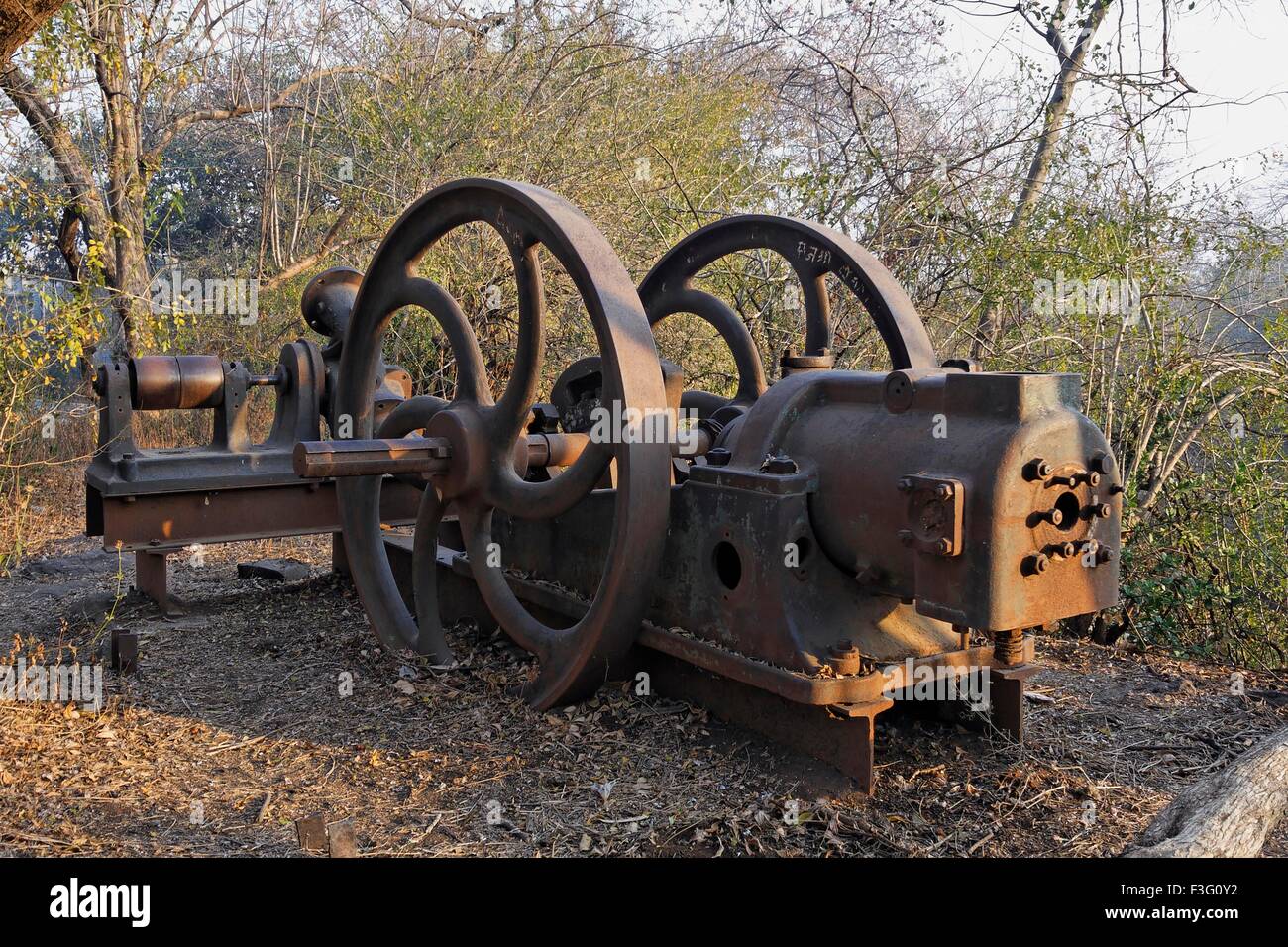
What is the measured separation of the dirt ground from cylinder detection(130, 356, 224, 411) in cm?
120

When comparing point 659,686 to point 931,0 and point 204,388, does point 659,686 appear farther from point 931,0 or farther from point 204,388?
point 931,0

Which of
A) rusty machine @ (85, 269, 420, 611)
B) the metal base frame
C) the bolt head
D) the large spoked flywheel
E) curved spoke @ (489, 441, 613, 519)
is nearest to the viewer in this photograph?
the bolt head

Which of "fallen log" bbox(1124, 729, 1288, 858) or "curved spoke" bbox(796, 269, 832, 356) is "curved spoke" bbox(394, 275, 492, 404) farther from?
"fallen log" bbox(1124, 729, 1288, 858)

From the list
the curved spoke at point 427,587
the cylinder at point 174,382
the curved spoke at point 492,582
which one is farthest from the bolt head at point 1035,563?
the cylinder at point 174,382

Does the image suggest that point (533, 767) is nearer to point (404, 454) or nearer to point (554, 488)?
point (554, 488)

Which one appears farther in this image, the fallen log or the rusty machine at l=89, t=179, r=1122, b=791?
the rusty machine at l=89, t=179, r=1122, b=791

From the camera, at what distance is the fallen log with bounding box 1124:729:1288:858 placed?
2.21m

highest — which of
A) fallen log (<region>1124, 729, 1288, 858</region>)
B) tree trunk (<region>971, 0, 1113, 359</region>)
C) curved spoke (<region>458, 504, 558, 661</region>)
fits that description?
tree trunk (<region>971, 0, 1113, 359</region>)

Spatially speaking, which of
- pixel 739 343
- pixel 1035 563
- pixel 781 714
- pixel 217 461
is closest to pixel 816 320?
pixel 739 343

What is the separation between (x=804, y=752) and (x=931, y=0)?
19.3ft

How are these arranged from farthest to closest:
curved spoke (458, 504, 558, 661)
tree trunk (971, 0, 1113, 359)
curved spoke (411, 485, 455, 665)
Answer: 1. tree trunk (971, 0, 1113, 359)
2. curved spoke (411, 485, 455, 665)
3. curved spoke (458, 504, 558, 661)

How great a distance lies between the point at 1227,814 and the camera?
2.34 m

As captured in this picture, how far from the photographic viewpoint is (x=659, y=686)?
3.39 m

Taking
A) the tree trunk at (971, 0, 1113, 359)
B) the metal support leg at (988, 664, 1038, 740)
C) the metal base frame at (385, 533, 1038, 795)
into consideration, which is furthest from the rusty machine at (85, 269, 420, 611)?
the tree trunk at (971, 0, 1113, 359)
